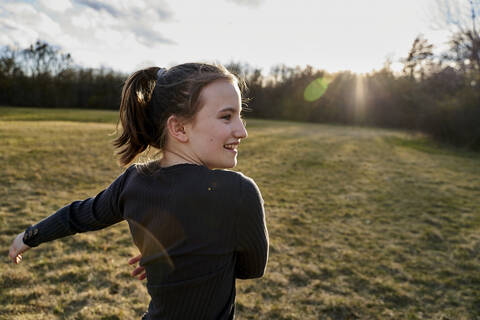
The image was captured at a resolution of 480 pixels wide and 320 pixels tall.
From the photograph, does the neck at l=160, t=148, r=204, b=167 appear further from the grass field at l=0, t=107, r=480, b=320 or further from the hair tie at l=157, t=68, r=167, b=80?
the grass field at l=0, t=107, r=480, b=320

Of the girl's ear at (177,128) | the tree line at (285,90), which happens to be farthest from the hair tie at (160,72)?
the tree line at (285,90)

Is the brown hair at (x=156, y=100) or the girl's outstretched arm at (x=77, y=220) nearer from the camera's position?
the brown hair at (x=156, y=100)

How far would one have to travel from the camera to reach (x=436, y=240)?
5039 millimetres

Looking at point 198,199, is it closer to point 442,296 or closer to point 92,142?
point 442,296

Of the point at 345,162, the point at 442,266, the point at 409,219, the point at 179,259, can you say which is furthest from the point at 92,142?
the point at 179,259

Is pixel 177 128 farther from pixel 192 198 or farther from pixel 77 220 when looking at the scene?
pixel 77 220

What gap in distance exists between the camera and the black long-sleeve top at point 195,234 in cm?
104

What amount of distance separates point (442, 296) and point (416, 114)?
21.3m

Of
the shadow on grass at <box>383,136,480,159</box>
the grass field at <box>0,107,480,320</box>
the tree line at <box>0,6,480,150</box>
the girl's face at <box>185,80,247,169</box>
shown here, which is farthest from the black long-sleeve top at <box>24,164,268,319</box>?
the tree line at <box>0,6,480,150</box>

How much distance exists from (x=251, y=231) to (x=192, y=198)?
232 millimetres

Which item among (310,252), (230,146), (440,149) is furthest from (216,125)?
(440,149)

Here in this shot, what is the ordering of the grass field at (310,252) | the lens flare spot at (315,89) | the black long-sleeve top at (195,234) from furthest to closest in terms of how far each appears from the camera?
1. the lens flare spot at (315,89)
2. the grass field at (310,252)
3. the black long-sleeve top at (195,234)

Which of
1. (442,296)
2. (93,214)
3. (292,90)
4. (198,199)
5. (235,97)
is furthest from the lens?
(292,90)

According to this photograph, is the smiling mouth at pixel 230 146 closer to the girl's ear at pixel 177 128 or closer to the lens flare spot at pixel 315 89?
the girl's ear at pixel 177 128
